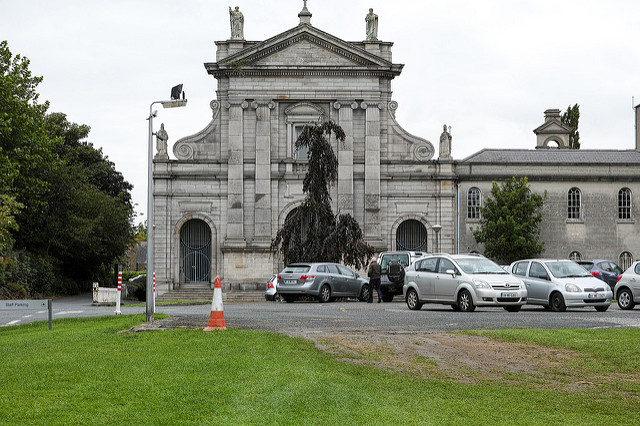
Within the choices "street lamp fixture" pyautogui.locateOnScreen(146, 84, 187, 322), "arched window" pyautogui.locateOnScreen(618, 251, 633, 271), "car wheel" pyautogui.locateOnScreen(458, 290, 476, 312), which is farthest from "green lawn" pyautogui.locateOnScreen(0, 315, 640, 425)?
"arched window" pyautogui.locateOnScreen(618, 251, 633, 271)

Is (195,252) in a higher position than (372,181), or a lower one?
lower

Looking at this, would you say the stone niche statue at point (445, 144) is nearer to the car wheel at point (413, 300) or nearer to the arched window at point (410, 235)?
the arched window at point (410, 235)

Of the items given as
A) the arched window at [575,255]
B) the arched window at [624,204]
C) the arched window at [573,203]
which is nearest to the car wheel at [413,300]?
the arched window at [575,255]

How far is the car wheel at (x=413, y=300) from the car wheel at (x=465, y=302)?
155cm

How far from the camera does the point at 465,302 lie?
22.6m

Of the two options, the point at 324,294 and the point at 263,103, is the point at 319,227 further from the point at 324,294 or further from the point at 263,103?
the point at 263,103

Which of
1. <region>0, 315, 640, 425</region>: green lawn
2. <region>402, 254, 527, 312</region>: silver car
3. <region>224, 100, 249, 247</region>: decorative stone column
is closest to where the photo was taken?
<region>0, 315, 640, 425</region>: green lawn

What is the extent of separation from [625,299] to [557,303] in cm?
269

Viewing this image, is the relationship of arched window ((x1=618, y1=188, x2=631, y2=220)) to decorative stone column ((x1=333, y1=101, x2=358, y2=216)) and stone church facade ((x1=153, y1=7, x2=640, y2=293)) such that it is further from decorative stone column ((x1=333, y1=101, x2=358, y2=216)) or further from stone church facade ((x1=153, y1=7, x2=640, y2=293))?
decorative stone column ((x1=333, y1=101, x2=358, y2=216))

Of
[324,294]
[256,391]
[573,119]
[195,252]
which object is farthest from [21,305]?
[573,119]

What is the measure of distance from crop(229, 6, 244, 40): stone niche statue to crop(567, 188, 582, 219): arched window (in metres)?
20.2

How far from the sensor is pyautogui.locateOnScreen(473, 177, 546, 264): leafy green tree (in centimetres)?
4603

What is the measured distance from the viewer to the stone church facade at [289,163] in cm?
4722

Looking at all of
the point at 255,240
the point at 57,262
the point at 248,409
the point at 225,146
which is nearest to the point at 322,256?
the point at 255,240
